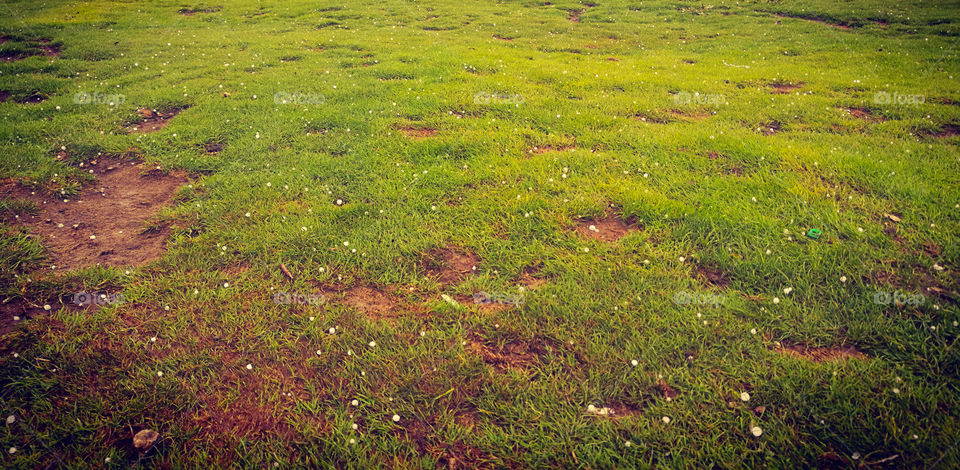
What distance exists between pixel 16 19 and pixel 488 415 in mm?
25953

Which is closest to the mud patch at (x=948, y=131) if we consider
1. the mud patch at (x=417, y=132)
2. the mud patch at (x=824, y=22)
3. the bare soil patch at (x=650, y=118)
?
the bare soil patch at (x=650, y=118)

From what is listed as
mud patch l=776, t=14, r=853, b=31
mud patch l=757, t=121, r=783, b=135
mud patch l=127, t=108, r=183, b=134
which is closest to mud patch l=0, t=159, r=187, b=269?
mud patch l=127, t=108, r=183, b=134

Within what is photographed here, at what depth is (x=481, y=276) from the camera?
4.87 metres

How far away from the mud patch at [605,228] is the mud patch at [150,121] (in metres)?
8.77

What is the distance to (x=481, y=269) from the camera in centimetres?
502

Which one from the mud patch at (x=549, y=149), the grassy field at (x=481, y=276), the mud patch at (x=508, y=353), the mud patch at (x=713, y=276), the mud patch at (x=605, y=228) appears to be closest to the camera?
the grassy field at (x=481, y=276)

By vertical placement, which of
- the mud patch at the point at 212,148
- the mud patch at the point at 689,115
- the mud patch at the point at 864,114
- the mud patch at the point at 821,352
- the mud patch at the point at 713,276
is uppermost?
the mud patch at the point at 864,114

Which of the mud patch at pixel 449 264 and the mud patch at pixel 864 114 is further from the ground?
the mud patch at pixel 864 114

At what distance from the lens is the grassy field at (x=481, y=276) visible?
11.1 ft

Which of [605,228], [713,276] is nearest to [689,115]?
[605,228]

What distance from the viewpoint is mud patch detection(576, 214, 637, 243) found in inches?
213

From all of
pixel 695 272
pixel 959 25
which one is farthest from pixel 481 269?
pixel 959 25

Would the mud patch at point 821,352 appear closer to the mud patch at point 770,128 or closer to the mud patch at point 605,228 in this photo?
the mud patch at point 605,228

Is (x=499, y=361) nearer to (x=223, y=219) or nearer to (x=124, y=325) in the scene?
A: (x=124, y=325)
